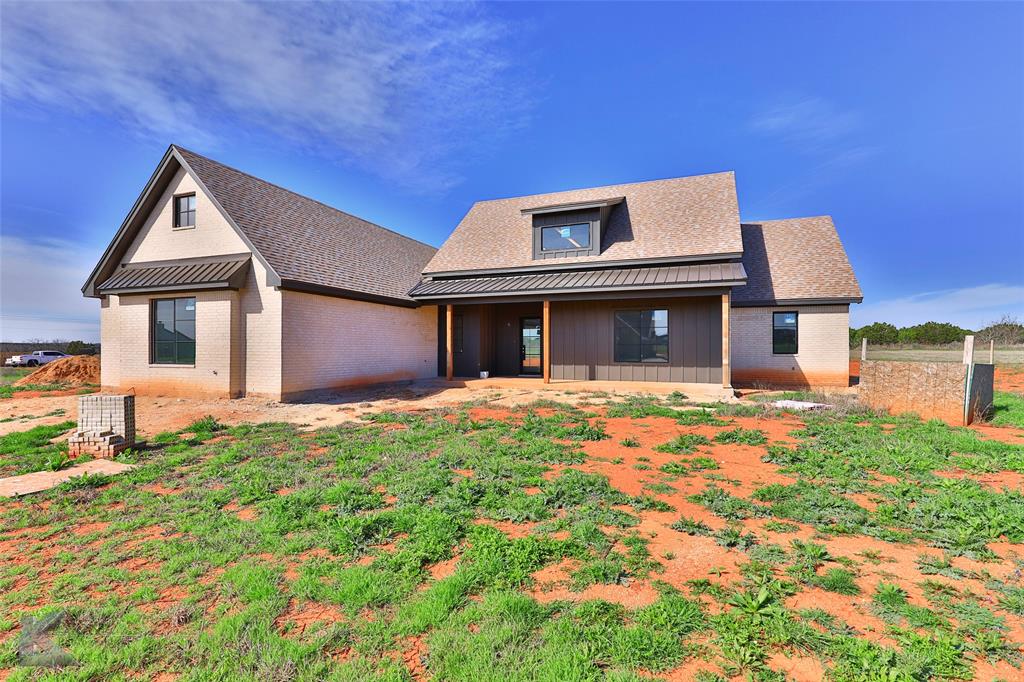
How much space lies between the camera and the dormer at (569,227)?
15711 mm

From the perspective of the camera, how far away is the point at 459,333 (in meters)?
18.2

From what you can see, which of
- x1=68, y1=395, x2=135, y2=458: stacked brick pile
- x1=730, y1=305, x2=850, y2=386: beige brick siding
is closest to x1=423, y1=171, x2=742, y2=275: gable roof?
x1=730, y1=305, x2=850, y2=386: beige brick siding

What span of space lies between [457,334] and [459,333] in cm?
14

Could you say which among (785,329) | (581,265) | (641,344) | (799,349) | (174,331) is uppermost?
(581,265)

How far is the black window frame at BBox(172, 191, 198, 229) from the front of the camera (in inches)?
530

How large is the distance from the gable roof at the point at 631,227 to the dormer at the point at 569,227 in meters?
0.24

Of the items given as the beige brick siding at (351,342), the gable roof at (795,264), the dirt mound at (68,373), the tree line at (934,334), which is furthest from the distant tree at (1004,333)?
the dirt mound at (68,373)

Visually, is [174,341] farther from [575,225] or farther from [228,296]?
[575,225]

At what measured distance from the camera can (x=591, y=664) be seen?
247 centimetres

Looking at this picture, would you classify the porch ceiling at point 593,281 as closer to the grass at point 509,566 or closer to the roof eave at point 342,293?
the roof eave at point 342,293

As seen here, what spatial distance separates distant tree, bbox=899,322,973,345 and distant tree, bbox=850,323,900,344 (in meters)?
0.51

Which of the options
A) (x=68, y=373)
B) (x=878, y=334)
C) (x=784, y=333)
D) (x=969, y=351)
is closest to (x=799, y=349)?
(x=784, y=333)

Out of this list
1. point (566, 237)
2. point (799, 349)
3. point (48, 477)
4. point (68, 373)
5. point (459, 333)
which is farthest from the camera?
point (68, 373)

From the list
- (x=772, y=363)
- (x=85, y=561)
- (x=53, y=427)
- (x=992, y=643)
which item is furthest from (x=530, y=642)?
(x=772, y=363)
